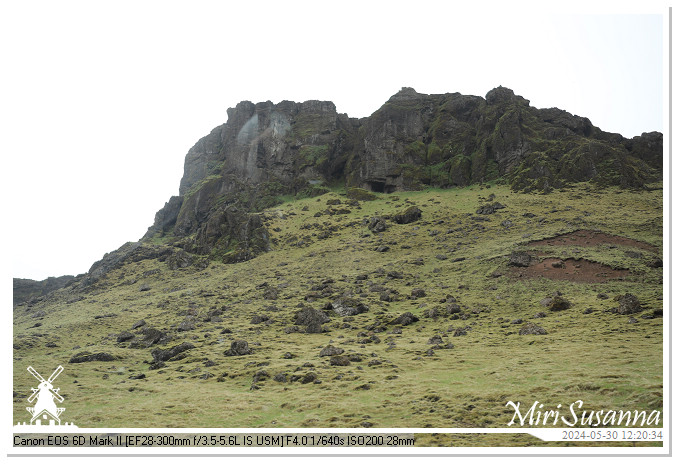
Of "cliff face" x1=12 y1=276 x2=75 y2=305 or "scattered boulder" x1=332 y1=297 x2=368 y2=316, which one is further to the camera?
"cliff face" x1=12 y1=276 x2=75 y2=305

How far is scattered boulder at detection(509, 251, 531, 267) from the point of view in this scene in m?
50.5

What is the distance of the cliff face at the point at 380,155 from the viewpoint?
295ft

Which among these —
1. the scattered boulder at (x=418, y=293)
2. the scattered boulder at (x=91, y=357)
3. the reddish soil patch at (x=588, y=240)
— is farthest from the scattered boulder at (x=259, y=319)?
the reddish soil patch at (x=588, y=240)

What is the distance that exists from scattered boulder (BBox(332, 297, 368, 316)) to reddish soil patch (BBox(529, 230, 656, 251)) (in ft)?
98.7

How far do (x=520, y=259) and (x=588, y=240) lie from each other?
13.6m

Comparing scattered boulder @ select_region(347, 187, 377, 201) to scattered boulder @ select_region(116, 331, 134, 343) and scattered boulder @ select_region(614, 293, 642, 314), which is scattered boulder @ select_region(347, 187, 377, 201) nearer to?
scattered boulder @ select_region(116, 331, 134, 343)

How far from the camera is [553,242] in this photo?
57.2 meters

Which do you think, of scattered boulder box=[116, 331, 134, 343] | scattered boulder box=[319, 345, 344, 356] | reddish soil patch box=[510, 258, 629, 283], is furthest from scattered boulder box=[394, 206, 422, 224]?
scattered boulder box=[116, 331, 134, 343]

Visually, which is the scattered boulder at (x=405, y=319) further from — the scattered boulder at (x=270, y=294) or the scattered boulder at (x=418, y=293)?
the scattered boulder at (x=270, y=294)

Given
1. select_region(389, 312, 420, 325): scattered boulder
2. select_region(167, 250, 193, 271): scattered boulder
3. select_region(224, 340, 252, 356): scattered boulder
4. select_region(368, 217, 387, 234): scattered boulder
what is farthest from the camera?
select_region(167, 250, 193, 271): scattered boulder

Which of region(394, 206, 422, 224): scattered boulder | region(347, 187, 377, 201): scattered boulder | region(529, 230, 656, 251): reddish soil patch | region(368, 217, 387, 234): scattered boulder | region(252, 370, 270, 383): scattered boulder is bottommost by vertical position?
region(252, 370, 270, 383): scattered boulder

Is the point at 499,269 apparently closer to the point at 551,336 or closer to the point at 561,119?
the point at 551,336

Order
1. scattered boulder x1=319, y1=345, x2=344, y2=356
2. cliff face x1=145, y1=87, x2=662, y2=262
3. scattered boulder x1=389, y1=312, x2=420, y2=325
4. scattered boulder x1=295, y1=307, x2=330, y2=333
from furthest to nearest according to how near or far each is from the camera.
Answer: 1. cliff face x1=145, y1=87, x2=662, y2=262
2. scattered boulder x1=295, y1=307, x2=330, y2=333
3. scattered boulder x1=389, y1=312, x2=420, y2=325
4. scattered boulder x1=319, y1=345, x2=344, y2=356
